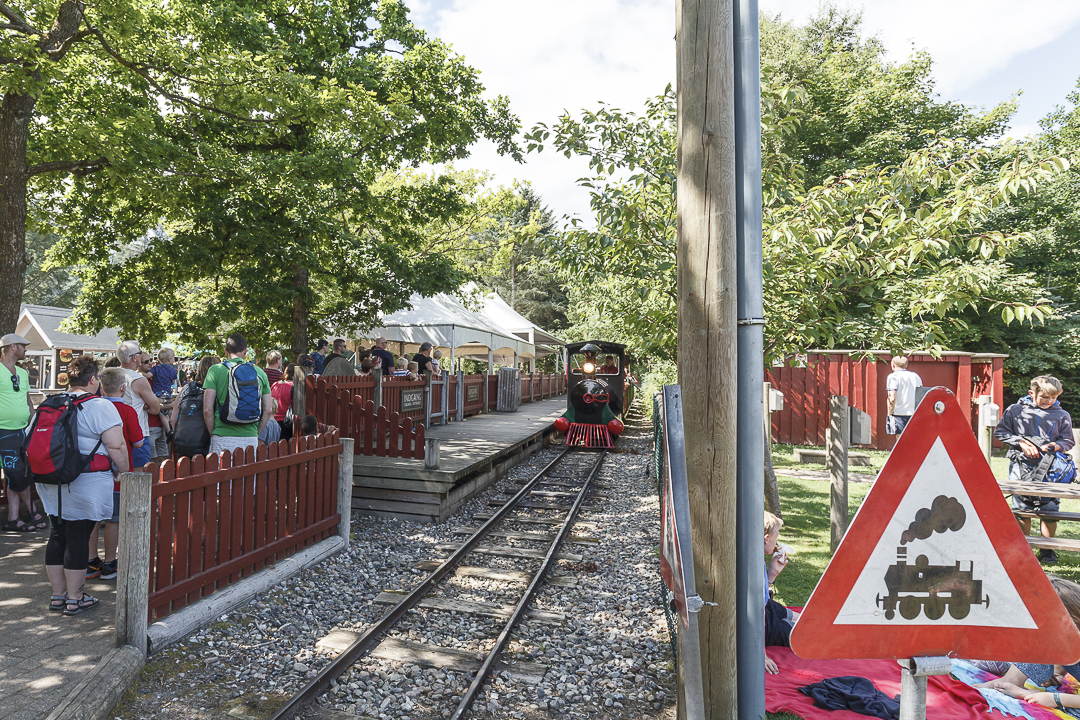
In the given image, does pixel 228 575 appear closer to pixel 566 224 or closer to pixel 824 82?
pixel 566 224

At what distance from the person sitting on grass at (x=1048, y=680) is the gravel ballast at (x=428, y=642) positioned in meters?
1.98

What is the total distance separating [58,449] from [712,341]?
4305mm

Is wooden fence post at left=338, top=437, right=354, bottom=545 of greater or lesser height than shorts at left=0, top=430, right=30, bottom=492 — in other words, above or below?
below

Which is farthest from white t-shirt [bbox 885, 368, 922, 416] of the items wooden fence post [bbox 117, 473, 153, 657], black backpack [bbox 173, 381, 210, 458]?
wooden fence post [bbox 117, 473, 153, 657]

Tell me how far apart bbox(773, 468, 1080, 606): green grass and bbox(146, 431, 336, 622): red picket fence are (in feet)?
14.7

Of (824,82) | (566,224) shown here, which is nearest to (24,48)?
(566,224)

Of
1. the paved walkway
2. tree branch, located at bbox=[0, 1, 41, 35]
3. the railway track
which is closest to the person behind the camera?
the paved walkway

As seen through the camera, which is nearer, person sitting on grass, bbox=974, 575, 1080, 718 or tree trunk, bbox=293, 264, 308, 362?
Result: person sitting on grass, bbox=974, 575, 1080, 718

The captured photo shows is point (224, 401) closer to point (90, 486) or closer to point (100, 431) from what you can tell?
point (100, 431)

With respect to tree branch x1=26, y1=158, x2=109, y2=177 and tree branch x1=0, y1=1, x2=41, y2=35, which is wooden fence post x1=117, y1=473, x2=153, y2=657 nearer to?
tree branch x1=0, y1=1, x2=41, y2=35

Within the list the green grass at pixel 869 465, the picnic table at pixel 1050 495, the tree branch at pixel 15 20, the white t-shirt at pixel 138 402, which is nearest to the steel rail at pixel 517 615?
the white t-shirt at pixel 138 402

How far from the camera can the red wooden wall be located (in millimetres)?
14539

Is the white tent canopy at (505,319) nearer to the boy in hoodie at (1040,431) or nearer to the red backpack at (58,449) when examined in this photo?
the boy in hoodie at (1040,431)

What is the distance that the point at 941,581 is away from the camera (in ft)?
5.66
